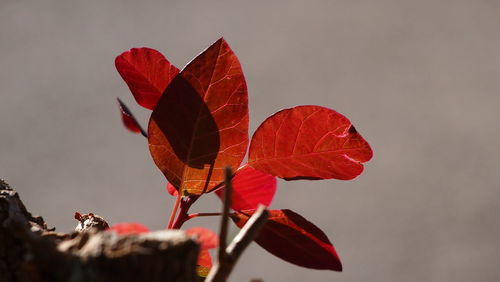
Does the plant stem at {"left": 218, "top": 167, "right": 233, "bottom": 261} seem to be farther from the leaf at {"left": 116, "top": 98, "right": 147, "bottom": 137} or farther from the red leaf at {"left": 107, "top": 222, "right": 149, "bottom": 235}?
the leaf at {"left": 116, "top": 98, "right": 147, "bottom": 137}

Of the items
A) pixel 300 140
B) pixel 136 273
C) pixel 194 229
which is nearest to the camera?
pixel 136 273

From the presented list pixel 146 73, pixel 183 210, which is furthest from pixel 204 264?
pixel 146 73

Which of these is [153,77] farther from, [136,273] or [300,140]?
[136,273]

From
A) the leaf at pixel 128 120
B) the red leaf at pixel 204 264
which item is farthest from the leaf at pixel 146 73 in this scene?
the red leaf at pixel 204 264

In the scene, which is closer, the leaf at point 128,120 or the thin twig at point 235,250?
the thin twig at point 235,250

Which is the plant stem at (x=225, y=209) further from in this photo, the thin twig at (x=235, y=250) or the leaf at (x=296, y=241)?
the leaf at (x=296, y=241)

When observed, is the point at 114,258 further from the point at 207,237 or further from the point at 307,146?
the point at 307,146

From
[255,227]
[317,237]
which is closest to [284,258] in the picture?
[317,237]
